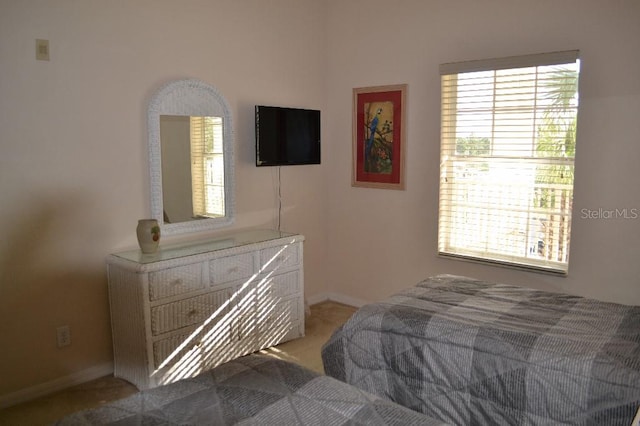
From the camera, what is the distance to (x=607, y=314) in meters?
2.64

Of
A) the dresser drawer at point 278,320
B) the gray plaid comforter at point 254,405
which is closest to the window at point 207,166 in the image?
the dresser drawer at point 278,320

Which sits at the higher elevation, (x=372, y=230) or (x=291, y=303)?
(x=372, y=230)

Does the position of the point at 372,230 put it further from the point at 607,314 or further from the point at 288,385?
the point at 288,385

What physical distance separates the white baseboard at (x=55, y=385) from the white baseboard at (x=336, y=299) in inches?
76.8

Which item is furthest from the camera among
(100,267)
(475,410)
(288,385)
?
(100,267)

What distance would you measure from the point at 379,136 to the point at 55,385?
9.85 ft

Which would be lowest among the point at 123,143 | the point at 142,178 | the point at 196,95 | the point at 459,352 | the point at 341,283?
the point at 341,283

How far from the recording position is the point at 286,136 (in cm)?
440

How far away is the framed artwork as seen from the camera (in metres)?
4.47

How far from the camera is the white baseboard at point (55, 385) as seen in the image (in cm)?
311

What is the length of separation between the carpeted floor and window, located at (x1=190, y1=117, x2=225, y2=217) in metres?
1.13

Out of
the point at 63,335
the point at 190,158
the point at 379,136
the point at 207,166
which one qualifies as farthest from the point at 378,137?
the point at 63,335

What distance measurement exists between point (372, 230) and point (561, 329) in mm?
2427

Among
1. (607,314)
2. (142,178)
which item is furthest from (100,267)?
(607,314)
